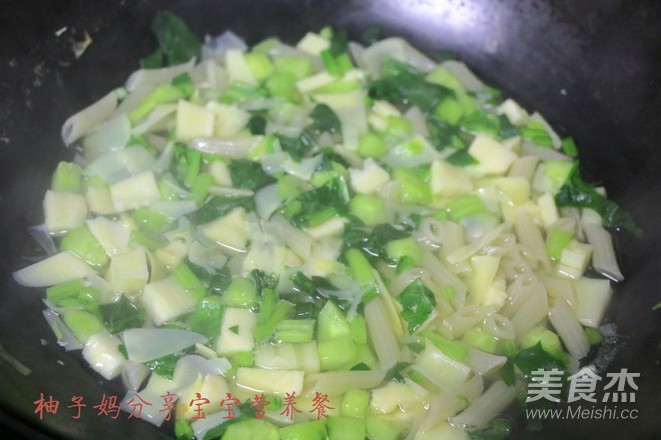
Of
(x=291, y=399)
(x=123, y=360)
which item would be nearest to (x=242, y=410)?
(x=291, y=399)

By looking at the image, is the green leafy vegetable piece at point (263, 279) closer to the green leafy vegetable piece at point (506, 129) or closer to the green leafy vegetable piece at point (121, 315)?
the green leafy vegetable piece at point (121, 315)

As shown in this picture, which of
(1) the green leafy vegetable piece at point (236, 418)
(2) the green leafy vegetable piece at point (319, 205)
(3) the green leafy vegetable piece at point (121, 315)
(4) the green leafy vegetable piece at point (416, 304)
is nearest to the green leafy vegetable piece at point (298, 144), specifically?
(2) the green leafy vegetable piece at point (319, 205)

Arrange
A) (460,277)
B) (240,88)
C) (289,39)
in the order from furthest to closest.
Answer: (289,39)
(240,88)
(460,277)

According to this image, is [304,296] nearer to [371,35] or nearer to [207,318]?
[207,318]

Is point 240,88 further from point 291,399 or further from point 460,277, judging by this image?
point 291,399

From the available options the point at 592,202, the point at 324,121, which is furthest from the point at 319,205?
the point at 592,202

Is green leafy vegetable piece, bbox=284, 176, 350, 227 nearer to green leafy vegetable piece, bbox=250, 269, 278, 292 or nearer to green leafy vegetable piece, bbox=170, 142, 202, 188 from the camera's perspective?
green leafy vegetable piece, bbox=250, 269, 278, 292

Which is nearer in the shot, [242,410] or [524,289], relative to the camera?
[242,410]
